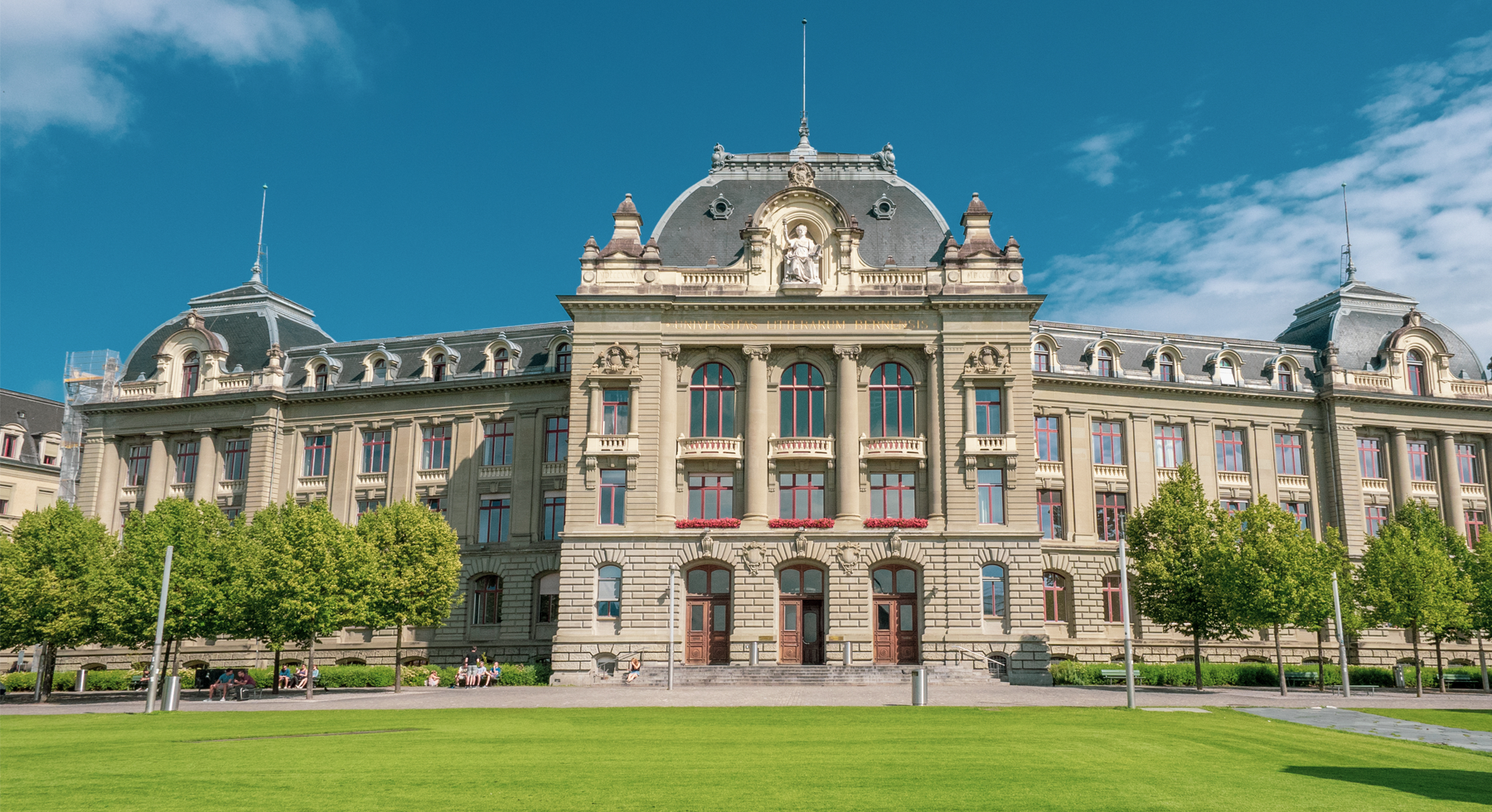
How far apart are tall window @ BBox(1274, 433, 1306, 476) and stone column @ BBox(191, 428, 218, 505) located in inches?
2508

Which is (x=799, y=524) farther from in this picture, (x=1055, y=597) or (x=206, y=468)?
(x=206, y=468)

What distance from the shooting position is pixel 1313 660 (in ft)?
200

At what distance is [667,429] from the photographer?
54438mm

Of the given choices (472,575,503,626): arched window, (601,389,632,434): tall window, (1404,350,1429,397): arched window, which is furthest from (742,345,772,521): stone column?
(1404,350,1429,397): arched window

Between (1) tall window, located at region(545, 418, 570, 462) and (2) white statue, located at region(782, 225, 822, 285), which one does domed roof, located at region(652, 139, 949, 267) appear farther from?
(1) tall window, located at region(545, 418, 570, 462)

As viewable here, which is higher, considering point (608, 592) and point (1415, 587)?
point (1415, 587)

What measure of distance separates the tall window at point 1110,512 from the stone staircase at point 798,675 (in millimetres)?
17422

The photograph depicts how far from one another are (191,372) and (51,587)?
23435 mm

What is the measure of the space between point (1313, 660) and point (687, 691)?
37.5 meters

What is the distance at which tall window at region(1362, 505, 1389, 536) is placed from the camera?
66375 millimetres

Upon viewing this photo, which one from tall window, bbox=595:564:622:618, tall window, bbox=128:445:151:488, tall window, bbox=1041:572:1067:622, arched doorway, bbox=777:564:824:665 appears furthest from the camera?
tall window, bbox=128:445:151:488

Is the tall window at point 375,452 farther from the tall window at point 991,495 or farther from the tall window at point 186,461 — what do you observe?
the tall window at point 991,495

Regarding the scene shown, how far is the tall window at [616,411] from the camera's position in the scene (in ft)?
179

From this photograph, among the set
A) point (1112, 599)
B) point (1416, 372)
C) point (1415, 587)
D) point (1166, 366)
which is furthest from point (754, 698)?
point (1416, 372)
